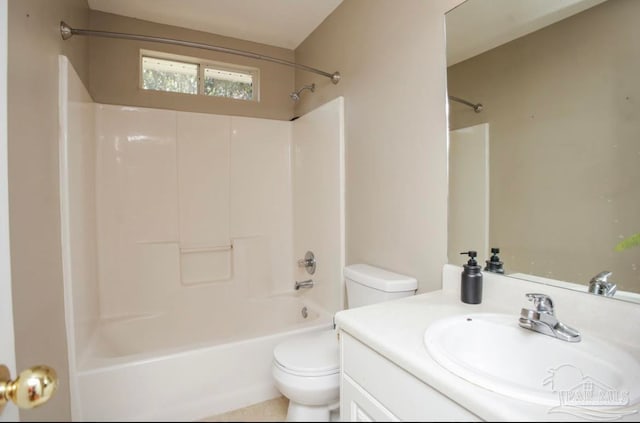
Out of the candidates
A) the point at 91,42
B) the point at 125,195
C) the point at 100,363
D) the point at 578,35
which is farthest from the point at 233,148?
the point at 578,35

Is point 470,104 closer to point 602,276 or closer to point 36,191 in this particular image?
point 602,276

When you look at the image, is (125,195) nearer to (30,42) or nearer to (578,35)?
(30,42)

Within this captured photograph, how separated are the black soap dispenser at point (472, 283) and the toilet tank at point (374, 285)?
317 millimetres

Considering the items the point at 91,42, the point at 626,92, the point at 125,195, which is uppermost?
the point at 91,42

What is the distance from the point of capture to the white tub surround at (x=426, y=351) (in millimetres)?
516

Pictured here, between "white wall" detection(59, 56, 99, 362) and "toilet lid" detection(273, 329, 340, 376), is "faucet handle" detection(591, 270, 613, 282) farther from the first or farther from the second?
"white wall" detection(59, 56, 99, 362)

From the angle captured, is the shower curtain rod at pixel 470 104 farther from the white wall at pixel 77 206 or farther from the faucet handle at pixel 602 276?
the white wall at pixel 77 206

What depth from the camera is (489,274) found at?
1066 millimetres

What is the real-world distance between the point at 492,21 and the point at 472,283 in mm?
968

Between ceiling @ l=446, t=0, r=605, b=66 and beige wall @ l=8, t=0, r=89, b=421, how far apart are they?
4.46 feet

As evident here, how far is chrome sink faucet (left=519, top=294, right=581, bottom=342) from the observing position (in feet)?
2.44

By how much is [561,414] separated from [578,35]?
1.01 m

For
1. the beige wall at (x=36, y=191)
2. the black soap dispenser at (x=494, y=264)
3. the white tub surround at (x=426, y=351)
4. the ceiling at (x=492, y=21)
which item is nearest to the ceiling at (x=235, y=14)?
the beige wall at (x=36, y=191)

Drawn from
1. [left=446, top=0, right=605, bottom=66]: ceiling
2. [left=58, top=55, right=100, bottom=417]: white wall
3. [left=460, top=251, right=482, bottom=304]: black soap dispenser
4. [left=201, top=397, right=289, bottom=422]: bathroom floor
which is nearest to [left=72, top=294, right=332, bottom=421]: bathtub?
[left=201, top=397, right=289, bottom=422]: bathroom floor
